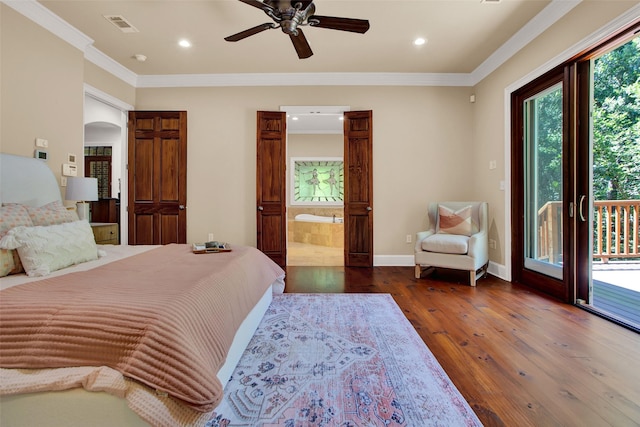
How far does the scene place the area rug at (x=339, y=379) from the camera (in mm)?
1340

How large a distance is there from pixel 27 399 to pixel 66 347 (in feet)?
0.68

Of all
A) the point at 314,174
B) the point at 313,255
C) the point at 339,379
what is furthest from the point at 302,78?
the point at 339,379

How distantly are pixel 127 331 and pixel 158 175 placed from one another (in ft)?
12.7

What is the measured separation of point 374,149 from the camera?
4500 mm

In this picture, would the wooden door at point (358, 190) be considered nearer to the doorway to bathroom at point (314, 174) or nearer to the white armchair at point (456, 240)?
the white armchair at point (456, 240)

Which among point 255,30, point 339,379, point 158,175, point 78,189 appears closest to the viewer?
point 339,379

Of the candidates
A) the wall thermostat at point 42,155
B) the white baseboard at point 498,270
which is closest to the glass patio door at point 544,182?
the white baseboard at point 498,270

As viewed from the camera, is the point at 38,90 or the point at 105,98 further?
the point at 105,98

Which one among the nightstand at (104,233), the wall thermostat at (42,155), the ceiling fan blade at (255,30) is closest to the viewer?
the ceiling fan blade at (255,30)

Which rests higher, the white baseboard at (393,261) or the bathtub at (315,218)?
the bathtub at (315,218)

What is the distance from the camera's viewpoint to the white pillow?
5.64ft

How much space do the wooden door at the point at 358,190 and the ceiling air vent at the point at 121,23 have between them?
9.26 ft

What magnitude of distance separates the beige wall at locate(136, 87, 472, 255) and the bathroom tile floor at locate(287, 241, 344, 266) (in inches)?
31.3

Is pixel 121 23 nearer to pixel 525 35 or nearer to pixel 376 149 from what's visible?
pixel 376 149
